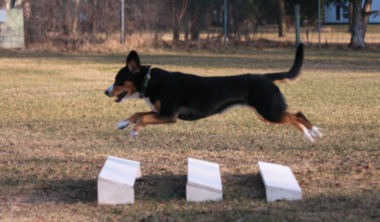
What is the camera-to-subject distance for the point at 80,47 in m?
26.1

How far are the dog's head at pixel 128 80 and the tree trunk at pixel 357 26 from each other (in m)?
23.1

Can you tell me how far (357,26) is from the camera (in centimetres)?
2734

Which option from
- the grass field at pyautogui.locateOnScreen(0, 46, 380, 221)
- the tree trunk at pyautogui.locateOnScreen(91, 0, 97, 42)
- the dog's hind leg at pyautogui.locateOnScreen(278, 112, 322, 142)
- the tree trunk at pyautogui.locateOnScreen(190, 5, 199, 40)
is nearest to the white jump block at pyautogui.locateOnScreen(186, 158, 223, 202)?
the grass field at pyautogui.locateOnScreen(0, 46, 380, 221)

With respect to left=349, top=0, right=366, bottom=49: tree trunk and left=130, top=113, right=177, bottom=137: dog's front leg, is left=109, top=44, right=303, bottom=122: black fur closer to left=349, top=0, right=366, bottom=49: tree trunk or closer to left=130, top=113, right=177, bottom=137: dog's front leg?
left=130, top=113, right=177, bottom=137: dog's front leg

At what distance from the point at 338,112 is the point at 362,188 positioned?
5.22 m

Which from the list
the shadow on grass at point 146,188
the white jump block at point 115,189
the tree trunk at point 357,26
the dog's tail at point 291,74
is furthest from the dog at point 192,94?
the tree trunk at point 357,26

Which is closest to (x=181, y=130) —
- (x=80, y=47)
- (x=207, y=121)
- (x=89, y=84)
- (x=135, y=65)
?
(x=207, y=121)

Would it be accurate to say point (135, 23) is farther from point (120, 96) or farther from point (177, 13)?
point (120, 96)

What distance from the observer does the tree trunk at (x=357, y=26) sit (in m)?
27.2

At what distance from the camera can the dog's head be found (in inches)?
242

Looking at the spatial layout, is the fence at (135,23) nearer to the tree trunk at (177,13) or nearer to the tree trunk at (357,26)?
the tree trunk at (177,13)

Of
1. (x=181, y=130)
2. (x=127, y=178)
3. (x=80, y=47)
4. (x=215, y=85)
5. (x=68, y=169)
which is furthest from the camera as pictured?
(x=80, y=47)

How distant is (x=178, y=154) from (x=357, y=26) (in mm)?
21721

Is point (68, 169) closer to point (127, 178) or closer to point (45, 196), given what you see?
point (45, 196)
